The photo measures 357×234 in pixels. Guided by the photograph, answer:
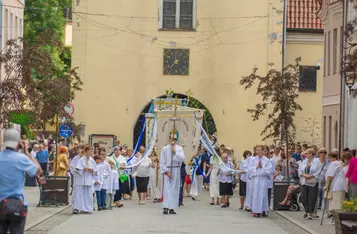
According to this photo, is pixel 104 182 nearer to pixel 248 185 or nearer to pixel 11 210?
pixel 248 185

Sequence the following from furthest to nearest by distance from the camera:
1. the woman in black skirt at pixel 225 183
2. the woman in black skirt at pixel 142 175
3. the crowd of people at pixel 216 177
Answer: the woman in black skirt at pixel 142 175
the woman in black skirt at pixel 225 183
the crowd of people at pixel 216 177

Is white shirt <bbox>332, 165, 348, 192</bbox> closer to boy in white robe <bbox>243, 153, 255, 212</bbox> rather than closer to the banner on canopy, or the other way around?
boy in white robe <bbox>243, 153, 255, 212</bbox>

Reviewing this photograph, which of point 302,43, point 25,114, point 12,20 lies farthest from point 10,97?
point 302,43

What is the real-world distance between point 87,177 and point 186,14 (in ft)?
85.5

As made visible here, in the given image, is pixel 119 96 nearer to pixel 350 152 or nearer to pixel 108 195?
pixel 108 195

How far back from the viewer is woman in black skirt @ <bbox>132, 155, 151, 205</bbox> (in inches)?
1436

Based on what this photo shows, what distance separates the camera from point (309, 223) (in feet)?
93.3

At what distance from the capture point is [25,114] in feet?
93.4

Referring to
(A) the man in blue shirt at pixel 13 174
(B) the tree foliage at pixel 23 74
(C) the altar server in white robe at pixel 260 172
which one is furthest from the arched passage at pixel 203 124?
(A) the man in blue shirt at pixel 13 174

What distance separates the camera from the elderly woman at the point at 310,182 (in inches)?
1187

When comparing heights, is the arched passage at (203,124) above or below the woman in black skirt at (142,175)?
above

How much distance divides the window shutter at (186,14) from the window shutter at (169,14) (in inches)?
15.0

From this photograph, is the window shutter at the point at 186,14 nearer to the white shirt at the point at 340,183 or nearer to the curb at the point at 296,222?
the curb at the point at 296,222

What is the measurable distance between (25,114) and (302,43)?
31817 mm
